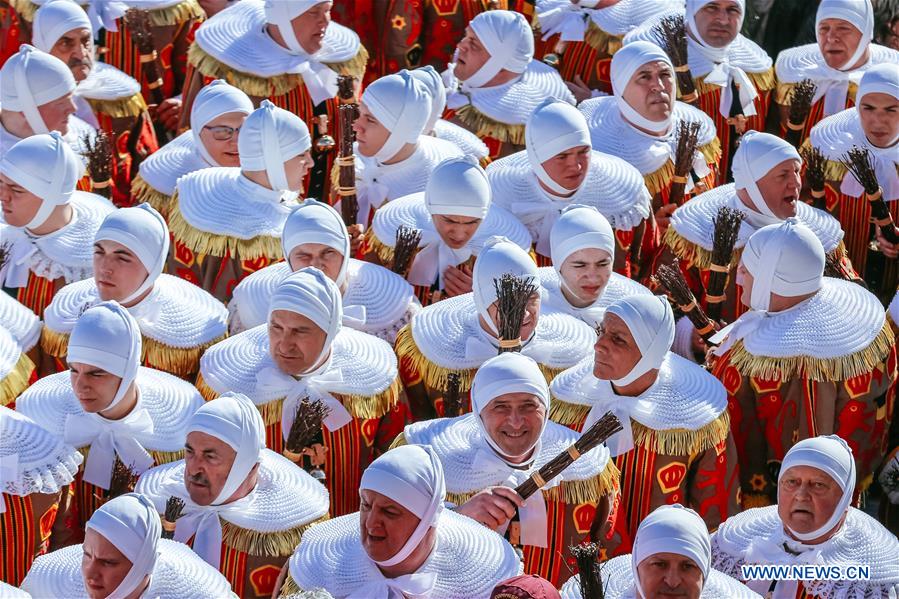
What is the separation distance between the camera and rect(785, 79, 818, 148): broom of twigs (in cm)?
1188

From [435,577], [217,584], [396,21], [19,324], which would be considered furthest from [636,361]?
[396,21]

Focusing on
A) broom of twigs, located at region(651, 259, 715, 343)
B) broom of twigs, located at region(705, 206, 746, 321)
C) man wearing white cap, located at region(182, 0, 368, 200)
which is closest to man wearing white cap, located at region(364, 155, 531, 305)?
broom of twigs, located at region(651, 259, 715, 343)

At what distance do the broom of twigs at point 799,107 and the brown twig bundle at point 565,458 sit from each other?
170 inches

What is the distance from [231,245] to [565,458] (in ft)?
9.06

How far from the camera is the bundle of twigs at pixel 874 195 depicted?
10.7m

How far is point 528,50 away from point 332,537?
15.9ft

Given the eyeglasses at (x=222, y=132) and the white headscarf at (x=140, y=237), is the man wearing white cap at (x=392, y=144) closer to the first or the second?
the eyeglasses at (x=222, y=132)

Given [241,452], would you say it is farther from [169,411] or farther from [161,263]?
[161,263]

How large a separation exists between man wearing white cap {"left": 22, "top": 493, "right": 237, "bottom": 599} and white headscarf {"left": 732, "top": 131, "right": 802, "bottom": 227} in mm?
4171

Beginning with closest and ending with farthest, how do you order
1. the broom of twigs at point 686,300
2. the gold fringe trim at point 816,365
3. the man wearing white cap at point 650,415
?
the man wearing white cap at point 650,415 < the gold fringe trim at point 816,365 < the broom of twigs at point 686,300

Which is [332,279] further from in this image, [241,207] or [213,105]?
[213,105]

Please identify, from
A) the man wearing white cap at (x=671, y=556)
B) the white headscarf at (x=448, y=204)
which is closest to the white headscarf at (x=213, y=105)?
the white headscarf at (x=448, y=204)

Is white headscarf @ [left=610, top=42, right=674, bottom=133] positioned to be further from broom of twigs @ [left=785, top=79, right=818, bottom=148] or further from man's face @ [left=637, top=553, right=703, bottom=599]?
man's face @ [left=637, top=553, right=703, bottom=599]

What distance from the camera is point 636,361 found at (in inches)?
343
